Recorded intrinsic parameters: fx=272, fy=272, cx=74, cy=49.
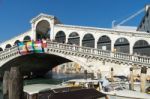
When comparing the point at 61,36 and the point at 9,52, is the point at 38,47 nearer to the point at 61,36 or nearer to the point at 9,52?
the point at 9,52

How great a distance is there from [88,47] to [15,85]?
43.1ft

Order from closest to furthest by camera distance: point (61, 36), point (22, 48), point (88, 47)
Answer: point (88, 47), point (22, 48), point (61, 36)

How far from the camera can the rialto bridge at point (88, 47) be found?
1739cm

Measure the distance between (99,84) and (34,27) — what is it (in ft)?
51.8

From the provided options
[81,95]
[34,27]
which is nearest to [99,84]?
[81,95]

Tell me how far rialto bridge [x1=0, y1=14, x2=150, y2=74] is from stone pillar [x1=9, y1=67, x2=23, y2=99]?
38.5ft

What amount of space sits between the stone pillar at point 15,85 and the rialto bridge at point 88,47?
11.7m

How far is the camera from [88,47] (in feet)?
62.4

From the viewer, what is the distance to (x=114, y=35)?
21250mm

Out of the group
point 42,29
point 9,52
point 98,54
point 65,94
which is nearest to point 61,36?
point 42,29

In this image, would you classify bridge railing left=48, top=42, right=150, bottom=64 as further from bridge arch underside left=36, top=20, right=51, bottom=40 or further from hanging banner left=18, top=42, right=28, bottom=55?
bridge arch underside left=36, top=20, right=51, bottom=40

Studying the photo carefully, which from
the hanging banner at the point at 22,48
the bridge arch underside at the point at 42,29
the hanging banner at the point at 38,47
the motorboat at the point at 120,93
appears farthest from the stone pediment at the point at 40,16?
the motorboat at the point at 120,93

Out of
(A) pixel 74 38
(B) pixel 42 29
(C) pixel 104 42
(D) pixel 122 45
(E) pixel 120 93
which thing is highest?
(B) pixel 42 29

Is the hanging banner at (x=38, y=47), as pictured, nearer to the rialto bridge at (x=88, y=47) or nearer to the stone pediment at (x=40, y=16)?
the rialto bridge at (x=88, y=47)
